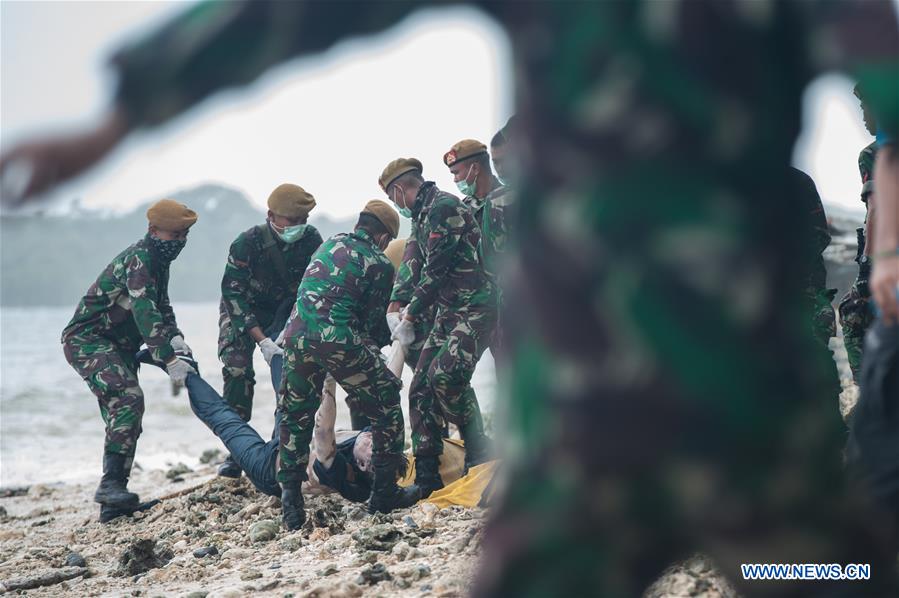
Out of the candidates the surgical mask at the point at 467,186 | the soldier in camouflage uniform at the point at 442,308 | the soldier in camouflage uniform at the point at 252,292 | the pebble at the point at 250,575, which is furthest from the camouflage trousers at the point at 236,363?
the pebble at the point at 250,575

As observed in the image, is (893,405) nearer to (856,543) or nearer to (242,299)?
(856,543)

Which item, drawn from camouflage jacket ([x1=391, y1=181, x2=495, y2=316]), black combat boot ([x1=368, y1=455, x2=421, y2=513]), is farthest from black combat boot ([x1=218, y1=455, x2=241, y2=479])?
camouflage jacket ([x1=391, y1=181, x2=495, y2=316])

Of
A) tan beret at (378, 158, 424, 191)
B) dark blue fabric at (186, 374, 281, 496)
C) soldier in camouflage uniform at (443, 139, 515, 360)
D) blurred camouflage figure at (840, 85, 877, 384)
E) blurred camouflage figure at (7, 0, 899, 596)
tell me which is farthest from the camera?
tan beret at (378, 158, 424, 191)

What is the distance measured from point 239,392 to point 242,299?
29.3 inches

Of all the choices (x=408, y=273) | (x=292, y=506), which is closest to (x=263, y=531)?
(x=292, y=506)

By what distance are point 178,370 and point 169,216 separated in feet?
3.70

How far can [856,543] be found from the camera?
1333 millimetres

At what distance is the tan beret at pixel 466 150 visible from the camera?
633 centimetres

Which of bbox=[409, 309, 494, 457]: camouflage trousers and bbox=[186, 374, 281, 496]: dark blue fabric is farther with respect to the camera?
bbox=[409, 309, 494, 457]: camouflage trousers

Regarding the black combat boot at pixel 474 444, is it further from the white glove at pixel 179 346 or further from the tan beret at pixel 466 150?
the white glove at pixel 179 346

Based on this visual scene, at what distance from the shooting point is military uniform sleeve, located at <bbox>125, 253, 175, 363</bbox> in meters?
6.36

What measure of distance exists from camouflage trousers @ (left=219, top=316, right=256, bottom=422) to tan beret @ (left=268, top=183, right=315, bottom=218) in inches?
43.7

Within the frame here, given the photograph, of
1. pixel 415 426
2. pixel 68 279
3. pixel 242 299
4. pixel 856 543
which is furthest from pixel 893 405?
pixel 68 279

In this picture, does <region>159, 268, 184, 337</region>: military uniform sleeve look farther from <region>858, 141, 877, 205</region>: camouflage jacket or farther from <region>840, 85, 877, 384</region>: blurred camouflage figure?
<region>858, 141, 877, 205</region>: camouflage jacket
